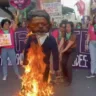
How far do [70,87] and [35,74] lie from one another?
11.7 ft

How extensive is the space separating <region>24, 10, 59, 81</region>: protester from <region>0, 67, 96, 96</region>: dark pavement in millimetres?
2546

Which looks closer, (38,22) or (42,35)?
(38,22)

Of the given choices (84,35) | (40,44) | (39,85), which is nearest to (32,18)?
(40,44)

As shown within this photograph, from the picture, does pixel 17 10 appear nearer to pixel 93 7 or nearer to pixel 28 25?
pixel 93 7

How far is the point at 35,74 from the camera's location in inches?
194

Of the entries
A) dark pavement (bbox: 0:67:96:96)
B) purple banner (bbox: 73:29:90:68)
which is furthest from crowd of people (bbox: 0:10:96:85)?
purple banner (bbox: 73:29:90:68)

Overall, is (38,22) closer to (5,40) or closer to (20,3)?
(5,40)

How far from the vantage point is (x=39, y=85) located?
4.98m

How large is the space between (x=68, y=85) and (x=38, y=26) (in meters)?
3.99

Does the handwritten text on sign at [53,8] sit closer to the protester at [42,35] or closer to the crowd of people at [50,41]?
the crowd of people at [50,41]

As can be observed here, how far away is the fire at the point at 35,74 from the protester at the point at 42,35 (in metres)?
0.10

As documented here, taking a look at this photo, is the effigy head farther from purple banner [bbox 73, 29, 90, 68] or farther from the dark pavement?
purple banner [bbox 73, 29, 90, 68]

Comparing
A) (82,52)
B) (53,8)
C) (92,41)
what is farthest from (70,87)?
(53,8)

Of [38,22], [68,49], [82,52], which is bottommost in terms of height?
[82,52]
